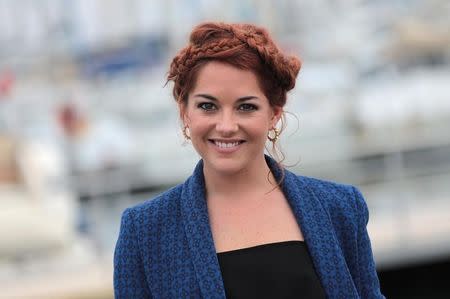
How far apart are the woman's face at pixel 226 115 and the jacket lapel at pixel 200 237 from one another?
0.07m

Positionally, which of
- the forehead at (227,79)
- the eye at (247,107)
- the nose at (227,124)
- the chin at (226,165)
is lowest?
the chin at (226,165)

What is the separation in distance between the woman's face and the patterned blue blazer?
10cm

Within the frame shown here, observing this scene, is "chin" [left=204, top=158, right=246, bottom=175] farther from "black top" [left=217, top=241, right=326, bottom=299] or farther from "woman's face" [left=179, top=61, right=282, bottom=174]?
"black top" [left=217, top=241, right=326, bottom=299]

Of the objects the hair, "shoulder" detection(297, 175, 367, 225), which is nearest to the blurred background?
"shoulder" detection(297, 175, 367, 225)

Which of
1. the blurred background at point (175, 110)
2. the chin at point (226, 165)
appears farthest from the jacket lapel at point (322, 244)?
the blurred background at point (175, 110)

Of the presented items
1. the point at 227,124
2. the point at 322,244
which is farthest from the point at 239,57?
the point at 322,244

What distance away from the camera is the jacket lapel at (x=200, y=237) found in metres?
1.61

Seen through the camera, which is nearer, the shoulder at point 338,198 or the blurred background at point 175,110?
the shoulder at point 338,198

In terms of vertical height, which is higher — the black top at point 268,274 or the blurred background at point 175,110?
the blurred background at point 175,110

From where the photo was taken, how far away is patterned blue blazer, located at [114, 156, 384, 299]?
1645mm

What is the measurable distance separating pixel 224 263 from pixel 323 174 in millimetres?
5602

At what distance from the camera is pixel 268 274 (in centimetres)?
164

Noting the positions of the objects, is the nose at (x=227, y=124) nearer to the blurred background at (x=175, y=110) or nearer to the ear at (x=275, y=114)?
the ear at (x=275, y=114)

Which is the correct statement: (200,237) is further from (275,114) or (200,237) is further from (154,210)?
(275,114)
